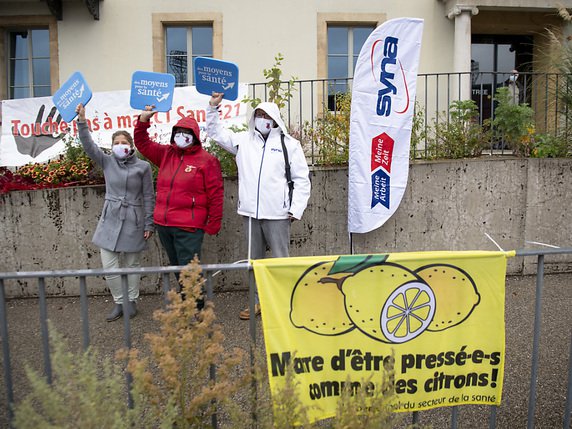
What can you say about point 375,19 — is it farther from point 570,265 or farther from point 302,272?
point 302,272

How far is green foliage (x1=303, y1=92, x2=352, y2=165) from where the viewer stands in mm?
5633

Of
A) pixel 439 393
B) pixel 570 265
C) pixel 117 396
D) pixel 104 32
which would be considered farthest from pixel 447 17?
pixel 117 396

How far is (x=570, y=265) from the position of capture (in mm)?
5586

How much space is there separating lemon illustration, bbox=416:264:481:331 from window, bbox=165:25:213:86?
8.82m

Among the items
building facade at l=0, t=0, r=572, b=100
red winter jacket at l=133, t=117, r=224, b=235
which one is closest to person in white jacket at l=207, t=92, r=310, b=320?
red winter jacket at l=133, t=117, r=224, b=235

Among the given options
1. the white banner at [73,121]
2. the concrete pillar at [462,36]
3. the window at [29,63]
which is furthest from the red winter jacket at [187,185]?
the window at [29,63]

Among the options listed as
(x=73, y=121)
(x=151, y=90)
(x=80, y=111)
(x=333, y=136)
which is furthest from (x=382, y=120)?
(x=73, y=121)

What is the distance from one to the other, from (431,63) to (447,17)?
3.14ft

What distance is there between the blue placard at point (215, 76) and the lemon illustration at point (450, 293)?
107 inches

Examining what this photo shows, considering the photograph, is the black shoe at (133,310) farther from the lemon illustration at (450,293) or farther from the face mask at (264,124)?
the lemon illustration at (450,293)

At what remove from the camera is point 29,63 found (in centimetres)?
1012

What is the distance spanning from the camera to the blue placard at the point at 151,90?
4.12 m

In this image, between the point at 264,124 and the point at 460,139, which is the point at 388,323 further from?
the point at 460,139

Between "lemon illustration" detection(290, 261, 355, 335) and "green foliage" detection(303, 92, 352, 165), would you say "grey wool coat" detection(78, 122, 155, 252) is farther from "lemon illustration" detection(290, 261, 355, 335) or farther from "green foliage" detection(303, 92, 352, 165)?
"lemon illustration" detection(290, 261, 355, 335)
